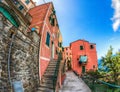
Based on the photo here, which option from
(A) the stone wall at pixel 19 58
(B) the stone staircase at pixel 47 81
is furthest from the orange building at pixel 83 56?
(A) the stone wall at pixel 19 58

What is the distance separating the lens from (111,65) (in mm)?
17406

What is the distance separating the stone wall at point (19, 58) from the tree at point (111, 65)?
1289 centimetres

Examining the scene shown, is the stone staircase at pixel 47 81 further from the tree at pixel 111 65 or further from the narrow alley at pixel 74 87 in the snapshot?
the tree at pixel 111 65

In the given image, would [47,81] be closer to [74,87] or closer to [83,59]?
[74,87]

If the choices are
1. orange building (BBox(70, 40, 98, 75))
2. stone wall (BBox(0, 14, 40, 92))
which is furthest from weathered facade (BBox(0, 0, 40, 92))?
orange building (BBox(70, 40, 98, 75))

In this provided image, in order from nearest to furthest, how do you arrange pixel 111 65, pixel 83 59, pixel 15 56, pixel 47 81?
pixel 15 56 < pixel 47 81 < pixel 111 65 < pixel 83 59

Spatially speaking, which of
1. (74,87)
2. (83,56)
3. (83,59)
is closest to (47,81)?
(74,87)

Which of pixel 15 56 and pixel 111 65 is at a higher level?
pixel 15 56

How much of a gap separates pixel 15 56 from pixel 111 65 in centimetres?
1567

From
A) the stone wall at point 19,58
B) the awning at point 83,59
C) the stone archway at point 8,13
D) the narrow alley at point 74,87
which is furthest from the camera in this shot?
the awning at point 83,59

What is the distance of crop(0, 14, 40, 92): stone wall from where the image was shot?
16.7 feet

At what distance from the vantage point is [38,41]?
30.9ft

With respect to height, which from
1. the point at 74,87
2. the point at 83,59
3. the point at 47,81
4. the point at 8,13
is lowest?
the point at 74,87

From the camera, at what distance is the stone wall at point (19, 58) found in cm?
508
